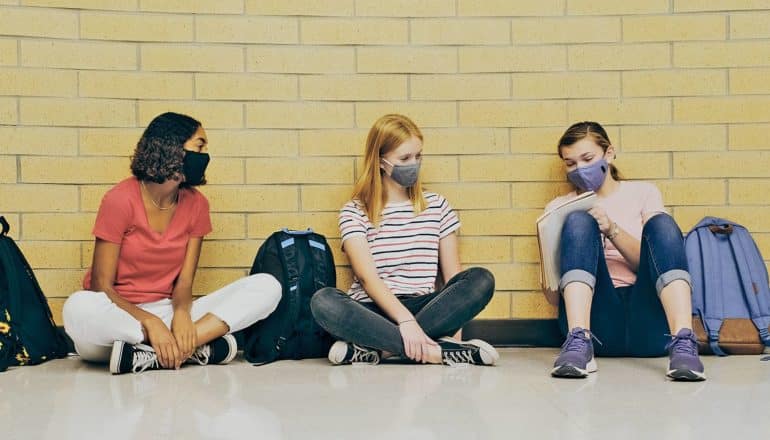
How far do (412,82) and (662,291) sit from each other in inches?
62.0

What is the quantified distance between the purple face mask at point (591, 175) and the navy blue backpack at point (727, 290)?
49 centimetres

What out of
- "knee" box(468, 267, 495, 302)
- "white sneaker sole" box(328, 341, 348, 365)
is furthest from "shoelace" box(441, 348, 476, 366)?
"white sneaker sole" box(328, 341, 348, 365)

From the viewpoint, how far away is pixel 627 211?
410cm

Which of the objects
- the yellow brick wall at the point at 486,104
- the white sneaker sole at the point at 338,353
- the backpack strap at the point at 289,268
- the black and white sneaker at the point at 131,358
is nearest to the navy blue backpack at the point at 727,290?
the yellow brick wall at the point at 486,104

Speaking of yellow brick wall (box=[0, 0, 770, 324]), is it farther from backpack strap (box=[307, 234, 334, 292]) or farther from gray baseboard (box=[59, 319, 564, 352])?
backpack strap (box=[307, 234, 334, 292])

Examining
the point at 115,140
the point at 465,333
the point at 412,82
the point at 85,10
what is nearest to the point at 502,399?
the point at 465,333

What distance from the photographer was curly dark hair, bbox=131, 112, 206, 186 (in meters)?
3.91

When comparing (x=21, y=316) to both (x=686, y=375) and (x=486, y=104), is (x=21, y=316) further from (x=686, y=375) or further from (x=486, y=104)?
(x=686, y=375)

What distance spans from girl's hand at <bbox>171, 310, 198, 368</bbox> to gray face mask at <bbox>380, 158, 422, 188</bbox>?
1099 millimetres

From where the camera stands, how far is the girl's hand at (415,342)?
3.72 meters

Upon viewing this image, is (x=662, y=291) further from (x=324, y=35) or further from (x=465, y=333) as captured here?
(x=324, y=35)

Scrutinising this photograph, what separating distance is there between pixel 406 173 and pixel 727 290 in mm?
1503

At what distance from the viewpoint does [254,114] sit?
4348 millimetres

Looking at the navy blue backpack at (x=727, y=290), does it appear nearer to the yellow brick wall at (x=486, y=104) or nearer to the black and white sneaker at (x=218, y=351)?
the yellow brick wall at (x=486, y=104)
